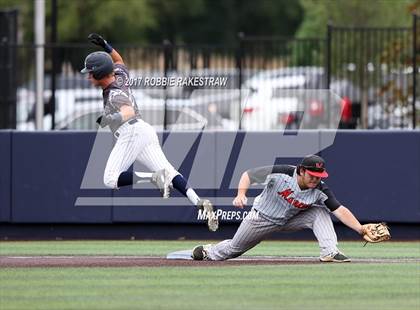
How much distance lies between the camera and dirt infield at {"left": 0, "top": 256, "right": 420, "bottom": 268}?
44.5 ft

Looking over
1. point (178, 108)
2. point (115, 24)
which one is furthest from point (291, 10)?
point (178, 108)

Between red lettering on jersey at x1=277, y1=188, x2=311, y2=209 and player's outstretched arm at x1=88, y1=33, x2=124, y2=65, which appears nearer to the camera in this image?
red lettering on jersey at x1=277, y1=188, x2=311, y2=209

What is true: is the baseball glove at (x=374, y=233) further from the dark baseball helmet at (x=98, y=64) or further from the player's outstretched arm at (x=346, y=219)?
the dark baseball helmet at (x=98, y=64)

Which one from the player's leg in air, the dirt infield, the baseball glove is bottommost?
the dirt infield

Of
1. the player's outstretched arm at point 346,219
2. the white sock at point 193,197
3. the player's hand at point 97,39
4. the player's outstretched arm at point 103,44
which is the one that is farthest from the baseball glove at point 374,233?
the player's hand at point 97,39

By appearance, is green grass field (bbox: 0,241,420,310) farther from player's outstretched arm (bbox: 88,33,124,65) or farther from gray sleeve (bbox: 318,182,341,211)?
player's outstretched arm (bbox: 88,33,124,65)

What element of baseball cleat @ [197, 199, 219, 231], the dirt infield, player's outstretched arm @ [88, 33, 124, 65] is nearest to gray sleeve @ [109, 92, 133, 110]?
player's outstretched arm @ [88, 33, 124, 65]

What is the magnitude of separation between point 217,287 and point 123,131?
370cm

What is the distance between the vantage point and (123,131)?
48.8ft

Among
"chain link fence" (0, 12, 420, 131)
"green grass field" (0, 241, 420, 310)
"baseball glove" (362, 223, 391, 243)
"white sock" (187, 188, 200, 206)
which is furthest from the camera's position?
"chain link fence" (0, 12, 420, 131)

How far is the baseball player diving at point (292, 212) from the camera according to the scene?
13367 millimetres

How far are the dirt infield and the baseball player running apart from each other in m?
0.85

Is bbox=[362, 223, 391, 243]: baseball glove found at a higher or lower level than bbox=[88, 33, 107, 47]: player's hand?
lower

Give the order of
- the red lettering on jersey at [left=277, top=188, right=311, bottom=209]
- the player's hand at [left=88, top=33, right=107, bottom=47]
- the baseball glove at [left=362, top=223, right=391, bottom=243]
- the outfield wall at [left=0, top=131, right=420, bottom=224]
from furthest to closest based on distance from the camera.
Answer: the outfield wall at [left=0, top=131, right=420, bottom=224] → the player's hand at [left=88, top=33, right=107, bottom=47] → the baseball glove at [left=362, top=223, right=391, bottom=243] → the red lettering on jersey at [left=277, top=188, right=311, bottom=209]
